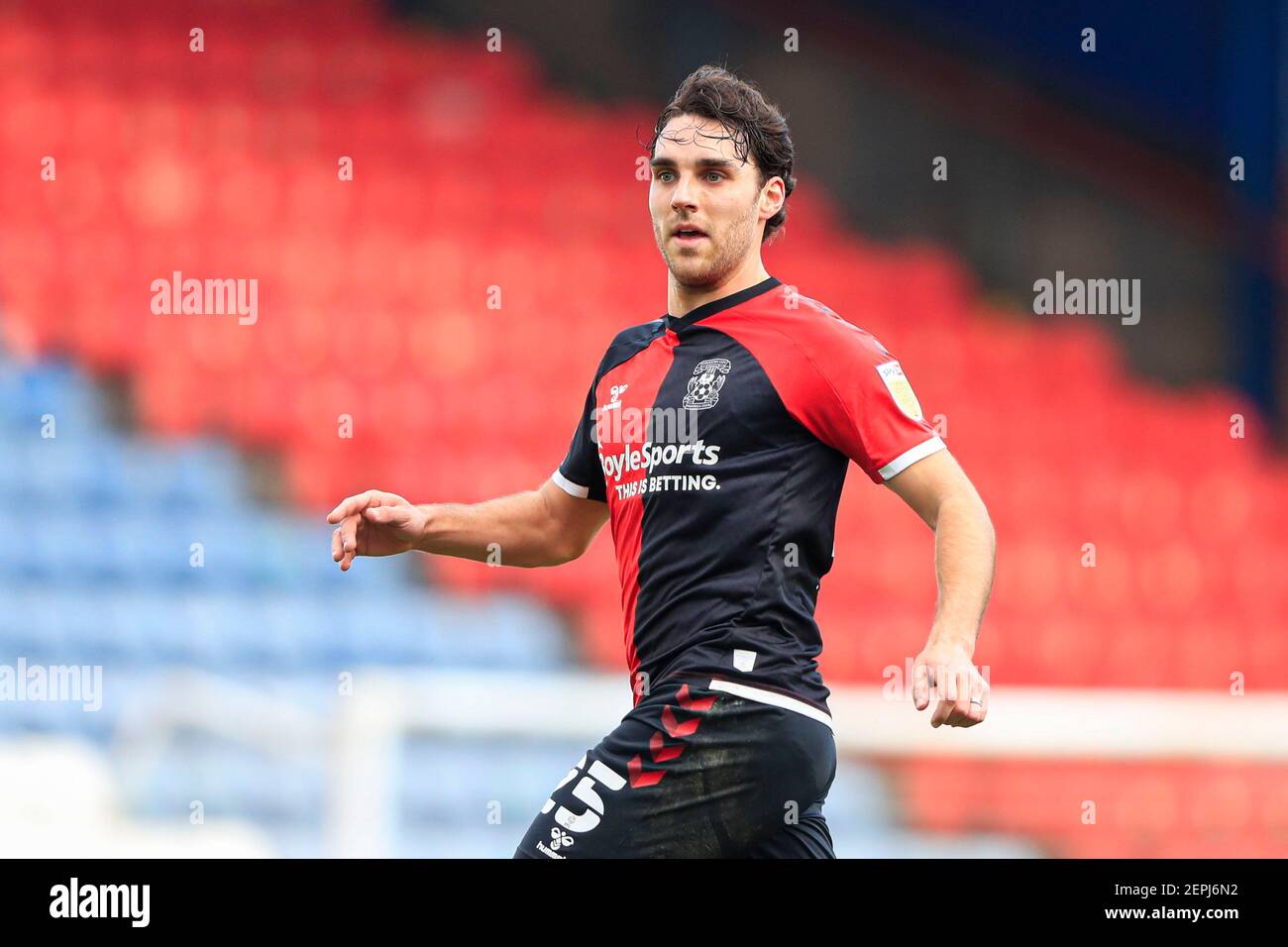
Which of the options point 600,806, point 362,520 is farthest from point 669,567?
point 362,520

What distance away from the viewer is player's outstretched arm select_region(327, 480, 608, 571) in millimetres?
3816

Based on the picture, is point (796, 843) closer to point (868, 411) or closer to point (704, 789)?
point (704, 789)

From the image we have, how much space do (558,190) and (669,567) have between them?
24.8ft

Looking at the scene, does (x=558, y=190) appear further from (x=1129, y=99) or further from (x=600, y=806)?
(x=600, y=806)

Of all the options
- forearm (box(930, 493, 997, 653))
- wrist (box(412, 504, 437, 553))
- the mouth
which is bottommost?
forearm (box(930, 493, 997, 653))

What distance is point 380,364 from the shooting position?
9.54 metres

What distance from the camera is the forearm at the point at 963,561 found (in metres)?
3.17

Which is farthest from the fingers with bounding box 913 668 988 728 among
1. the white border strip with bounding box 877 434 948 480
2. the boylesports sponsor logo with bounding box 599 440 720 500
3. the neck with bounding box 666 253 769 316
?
the neck with bounding box 666 253 769 316

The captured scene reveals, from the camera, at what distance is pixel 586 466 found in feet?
13.0

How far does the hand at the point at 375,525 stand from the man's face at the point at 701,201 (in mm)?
834

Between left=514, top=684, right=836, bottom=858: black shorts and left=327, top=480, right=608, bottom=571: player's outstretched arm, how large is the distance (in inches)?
31.3

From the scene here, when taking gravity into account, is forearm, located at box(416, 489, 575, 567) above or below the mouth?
below

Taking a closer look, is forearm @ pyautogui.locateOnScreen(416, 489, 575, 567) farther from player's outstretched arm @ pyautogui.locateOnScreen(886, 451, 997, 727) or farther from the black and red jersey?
player's outstretched arm @ pyautogui.locateOnScreen(886, 451, 997, 727)

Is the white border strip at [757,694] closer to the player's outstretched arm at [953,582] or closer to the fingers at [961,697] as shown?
the player's outstretched arm at [953,582]
